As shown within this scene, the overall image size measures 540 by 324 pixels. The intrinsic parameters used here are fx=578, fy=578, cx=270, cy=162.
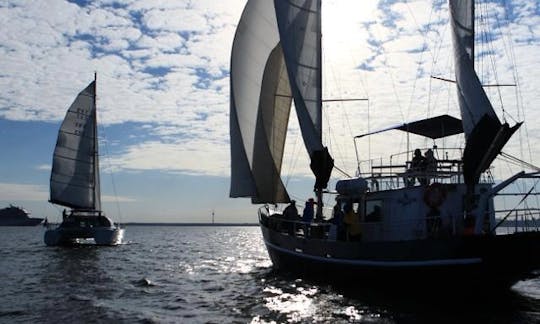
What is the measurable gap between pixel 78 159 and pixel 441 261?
1554 inches

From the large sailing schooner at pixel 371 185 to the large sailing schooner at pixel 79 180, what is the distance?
77.1 feet

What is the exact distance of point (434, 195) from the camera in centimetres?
1881

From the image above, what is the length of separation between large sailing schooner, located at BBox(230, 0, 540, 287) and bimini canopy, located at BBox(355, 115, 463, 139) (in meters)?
0.04

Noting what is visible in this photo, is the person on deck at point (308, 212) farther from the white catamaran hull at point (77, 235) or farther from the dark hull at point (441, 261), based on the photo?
the white catamaran hull at point (77, 235)

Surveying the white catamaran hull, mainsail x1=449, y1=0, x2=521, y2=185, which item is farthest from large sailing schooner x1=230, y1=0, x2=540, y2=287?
the white catamaran hull

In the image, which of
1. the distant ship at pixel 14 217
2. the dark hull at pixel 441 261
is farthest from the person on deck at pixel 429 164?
the distant ship at pixel 14 217

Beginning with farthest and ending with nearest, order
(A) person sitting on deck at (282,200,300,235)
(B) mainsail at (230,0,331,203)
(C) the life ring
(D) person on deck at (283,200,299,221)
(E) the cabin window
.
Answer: (B) mainsail at (230,0,331,203)
(D) person on deck at (283,200,299,221)
(A) person sitting on deck at (282,200,300,235)
(E) the cabin window
(C) the life ring

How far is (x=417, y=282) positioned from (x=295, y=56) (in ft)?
37.4

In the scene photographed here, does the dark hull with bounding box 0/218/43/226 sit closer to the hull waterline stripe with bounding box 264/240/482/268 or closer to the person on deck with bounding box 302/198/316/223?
the person on deck with bounding box 302/198/316/223

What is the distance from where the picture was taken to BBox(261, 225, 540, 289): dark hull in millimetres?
16625

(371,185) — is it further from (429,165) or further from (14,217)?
(14,217)

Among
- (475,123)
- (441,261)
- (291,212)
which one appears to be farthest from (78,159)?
(475,123)

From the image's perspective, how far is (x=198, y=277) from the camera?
27.2 m

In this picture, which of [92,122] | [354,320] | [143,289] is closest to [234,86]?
[143,289]
